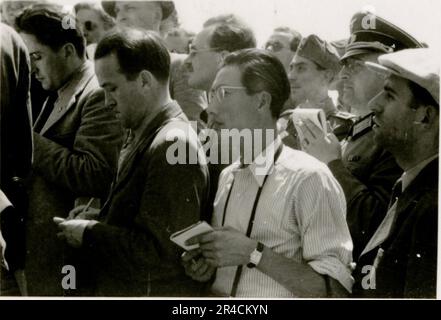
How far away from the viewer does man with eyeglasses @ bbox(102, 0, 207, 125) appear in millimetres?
3596

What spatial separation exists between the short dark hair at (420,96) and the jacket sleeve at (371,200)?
28cm

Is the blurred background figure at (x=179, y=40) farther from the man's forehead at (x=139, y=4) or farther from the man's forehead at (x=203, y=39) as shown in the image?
the man's forehead at (x=139, y=4)

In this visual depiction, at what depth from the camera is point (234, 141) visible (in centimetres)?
339

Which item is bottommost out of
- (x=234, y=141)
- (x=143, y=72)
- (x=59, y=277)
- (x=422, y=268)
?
(x=59, y=277)

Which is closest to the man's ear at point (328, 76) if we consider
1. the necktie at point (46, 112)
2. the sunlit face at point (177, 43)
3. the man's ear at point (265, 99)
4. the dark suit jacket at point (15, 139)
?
the man's ear at point (265, 99)

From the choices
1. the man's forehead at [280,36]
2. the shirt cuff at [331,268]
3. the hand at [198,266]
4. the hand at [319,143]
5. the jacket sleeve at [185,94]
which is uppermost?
the man's forehead at [280,36]

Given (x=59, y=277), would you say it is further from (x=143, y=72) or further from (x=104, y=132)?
(x=143, y=72)

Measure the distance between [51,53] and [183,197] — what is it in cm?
92

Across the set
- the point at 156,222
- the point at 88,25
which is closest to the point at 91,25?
the point at 88,25

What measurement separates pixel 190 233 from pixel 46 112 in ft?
3.12

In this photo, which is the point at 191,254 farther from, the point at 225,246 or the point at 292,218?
the point at 292,218

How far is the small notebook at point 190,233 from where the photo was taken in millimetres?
3213

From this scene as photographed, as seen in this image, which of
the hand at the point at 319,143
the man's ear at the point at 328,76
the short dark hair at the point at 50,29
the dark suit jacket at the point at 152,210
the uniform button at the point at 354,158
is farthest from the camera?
the man's ear at the point at 328,76
